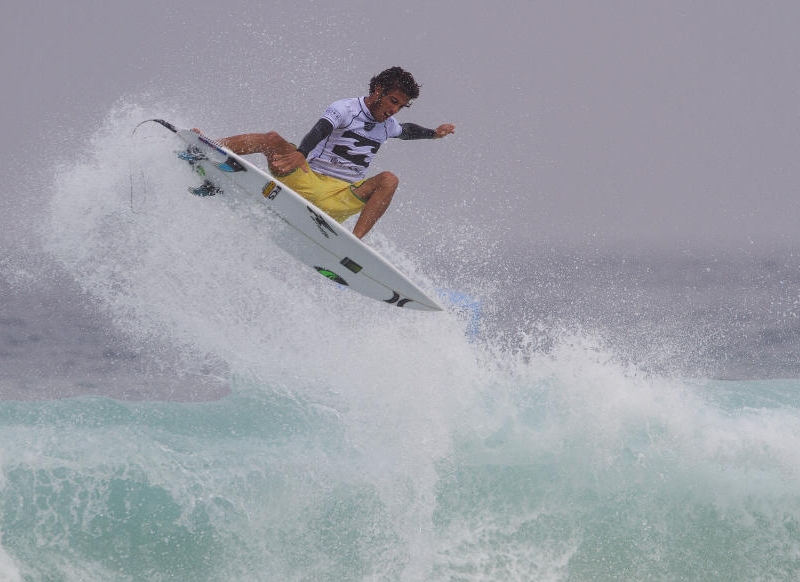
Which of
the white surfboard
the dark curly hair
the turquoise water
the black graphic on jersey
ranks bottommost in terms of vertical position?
the turquoise water

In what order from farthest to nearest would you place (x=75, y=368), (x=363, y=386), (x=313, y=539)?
(x=75, y=368) → (x=363, y=386) → (x=313, y=539)

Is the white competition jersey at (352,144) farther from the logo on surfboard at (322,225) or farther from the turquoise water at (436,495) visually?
the turquoise water at (436,495)

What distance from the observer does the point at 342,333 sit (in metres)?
9.50

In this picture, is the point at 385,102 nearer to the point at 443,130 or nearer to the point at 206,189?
the point at 443,130

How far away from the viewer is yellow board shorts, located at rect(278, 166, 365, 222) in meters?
7.67

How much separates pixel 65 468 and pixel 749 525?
5876 millimetres

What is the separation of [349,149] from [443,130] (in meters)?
0.89

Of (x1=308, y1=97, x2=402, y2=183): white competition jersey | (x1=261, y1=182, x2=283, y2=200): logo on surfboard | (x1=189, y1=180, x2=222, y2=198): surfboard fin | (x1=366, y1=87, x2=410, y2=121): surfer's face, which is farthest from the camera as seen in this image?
(x1=189, y1=180, x2=222, y2=198): surfboard fin

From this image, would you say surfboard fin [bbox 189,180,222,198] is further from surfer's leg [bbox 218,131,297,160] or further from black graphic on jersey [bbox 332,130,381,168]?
black graphic on jersey [bbox 332,130,381,168]

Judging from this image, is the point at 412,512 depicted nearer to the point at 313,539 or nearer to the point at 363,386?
the point at 313,539

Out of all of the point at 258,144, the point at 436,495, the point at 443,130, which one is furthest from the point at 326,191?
the point at 436,495

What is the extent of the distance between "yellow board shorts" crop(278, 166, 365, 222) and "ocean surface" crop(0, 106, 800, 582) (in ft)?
1.26

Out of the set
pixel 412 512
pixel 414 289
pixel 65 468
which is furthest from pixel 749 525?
pixel 65 468

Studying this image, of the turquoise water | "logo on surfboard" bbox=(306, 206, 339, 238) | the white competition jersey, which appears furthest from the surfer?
the turquoise water
